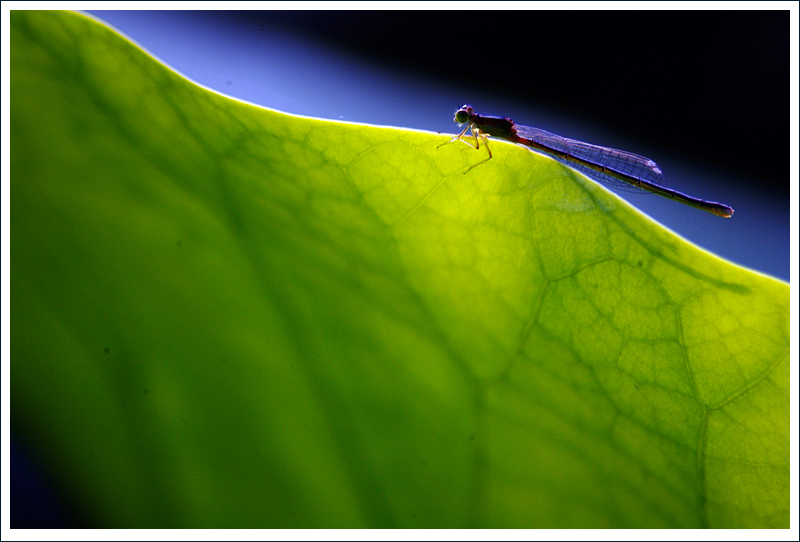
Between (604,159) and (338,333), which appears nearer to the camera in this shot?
(338,333)

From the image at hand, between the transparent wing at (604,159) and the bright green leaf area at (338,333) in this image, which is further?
the transparent wing at (604,159)

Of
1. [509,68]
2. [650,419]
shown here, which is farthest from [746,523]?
[509,68]

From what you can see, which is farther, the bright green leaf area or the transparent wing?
the transparent wing

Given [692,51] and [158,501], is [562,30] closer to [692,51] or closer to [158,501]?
[692,51]
